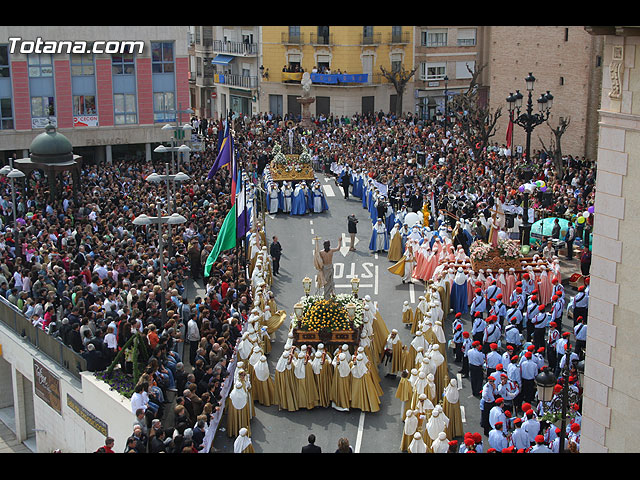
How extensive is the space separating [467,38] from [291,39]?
13.1 m

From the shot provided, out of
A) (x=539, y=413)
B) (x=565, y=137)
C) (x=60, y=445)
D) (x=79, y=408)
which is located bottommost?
(x=60, y=445)

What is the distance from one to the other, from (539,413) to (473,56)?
174 feet

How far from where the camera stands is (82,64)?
139 feet

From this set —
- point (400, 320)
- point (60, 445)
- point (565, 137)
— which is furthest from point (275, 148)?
point (60, 445)

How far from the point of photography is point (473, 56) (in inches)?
2566

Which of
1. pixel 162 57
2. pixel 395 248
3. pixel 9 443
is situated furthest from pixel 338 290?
pixel 162 57

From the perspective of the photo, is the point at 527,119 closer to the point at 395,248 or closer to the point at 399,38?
the point at 395,248

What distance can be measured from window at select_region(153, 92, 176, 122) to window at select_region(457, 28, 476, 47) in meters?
27.1

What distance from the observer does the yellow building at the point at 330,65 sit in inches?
2454

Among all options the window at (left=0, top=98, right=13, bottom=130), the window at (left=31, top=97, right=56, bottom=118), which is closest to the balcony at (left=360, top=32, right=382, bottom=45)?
the window at (left=31, top=97, right=56, bottom=118)

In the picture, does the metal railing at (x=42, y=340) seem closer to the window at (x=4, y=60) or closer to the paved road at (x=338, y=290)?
the paved road at (x=338, y=290)

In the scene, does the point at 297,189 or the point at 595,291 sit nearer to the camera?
the point at 595,291

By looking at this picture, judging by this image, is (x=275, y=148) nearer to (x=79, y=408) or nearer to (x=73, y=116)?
(x=73, y=116)

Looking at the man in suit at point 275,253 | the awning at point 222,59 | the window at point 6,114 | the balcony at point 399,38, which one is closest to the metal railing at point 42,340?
the man in suit at point 275,253
